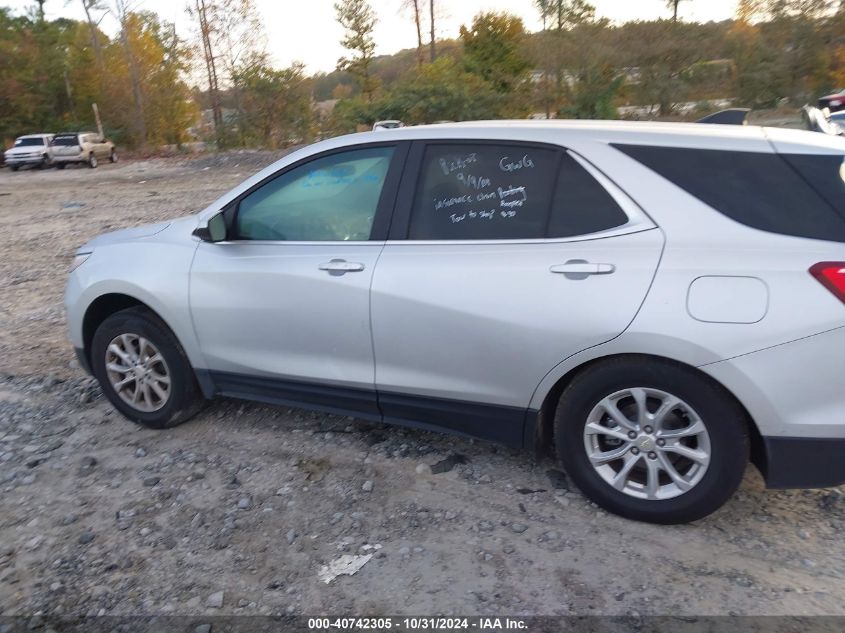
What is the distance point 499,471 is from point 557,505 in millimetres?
439

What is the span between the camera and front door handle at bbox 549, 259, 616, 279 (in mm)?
3227

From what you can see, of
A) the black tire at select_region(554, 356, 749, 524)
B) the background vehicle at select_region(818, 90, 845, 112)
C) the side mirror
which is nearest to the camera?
the black tire at select_region(554, 356, 749, 524)

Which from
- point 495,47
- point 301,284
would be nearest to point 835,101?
point 495,47

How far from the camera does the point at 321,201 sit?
4086 millimetres

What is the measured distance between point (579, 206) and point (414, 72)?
34.3 m

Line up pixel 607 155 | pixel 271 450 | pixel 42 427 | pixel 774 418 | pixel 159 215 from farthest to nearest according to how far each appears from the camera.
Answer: pixel 159 215 → pixel 42 427 → pixel 271 450 → pixel 607 155 → pixel 774 418

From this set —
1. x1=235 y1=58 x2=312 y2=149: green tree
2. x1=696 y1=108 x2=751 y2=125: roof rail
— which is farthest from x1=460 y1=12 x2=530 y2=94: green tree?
x1=696 y1=108 x2=751 y2=125: roof rail

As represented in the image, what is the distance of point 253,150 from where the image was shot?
31906 mm

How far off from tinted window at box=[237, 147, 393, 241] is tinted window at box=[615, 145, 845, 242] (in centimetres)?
134

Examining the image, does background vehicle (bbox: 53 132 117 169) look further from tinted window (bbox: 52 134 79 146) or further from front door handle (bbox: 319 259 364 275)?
front door handle (bbox: 319 259 364 275)

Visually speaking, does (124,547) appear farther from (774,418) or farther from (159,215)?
(159,215)

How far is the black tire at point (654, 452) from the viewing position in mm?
3088

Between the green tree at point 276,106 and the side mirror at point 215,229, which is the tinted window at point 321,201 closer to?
the side mirror at point 215,229

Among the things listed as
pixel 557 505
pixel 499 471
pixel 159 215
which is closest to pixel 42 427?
pixel 499 471
